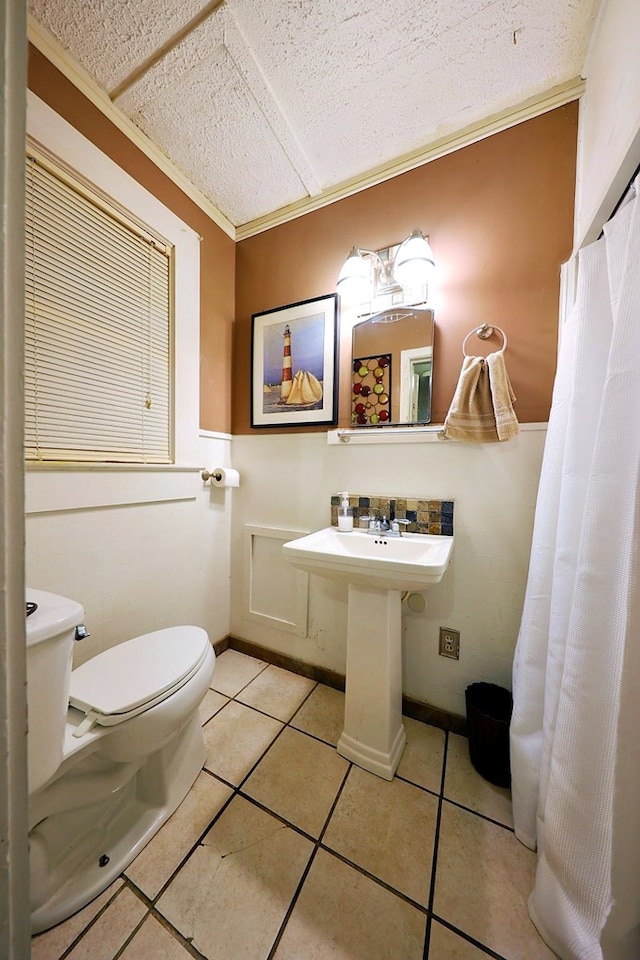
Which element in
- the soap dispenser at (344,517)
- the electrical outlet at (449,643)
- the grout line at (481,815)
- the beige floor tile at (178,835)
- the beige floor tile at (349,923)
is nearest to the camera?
the beige floor tile at (349,923)

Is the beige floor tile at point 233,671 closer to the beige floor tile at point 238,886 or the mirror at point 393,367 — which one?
the beige floor tile at point 238,886

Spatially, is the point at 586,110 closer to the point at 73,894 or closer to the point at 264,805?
the point at 264,805

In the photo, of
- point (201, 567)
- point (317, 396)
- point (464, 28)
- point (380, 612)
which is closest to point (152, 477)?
point (201, 567)

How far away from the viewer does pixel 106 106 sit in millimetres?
1156

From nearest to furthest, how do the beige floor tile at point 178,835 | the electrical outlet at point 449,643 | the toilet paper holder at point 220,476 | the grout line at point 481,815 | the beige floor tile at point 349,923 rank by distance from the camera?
the beige floor tile at point 349,923
the beige floor tile at point 178,835
the grout line at point 481,815
the electrical outlet at point 449,643
the toilet paper holder at point 220,476

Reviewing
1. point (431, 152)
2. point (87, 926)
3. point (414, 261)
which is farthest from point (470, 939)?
point (431, 152)

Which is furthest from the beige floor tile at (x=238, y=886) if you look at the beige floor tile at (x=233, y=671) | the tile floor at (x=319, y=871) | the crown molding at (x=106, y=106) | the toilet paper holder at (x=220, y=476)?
the crown molding at (x=106, y=106)

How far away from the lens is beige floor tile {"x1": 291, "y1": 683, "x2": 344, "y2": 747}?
1.27 meters

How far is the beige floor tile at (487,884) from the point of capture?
0.73 meters

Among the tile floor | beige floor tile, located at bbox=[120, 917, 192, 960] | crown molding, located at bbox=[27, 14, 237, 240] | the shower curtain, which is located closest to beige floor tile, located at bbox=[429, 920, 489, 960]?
the tile floor

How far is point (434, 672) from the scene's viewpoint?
132 centimetres

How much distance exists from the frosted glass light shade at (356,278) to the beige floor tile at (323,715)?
1.81 meters

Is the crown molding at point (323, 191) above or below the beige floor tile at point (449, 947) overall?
above

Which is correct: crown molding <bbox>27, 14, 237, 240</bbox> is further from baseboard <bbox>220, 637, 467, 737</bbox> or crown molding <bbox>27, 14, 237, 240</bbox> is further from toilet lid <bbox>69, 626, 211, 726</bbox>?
baseboard <bbox>220, 637, 467, 737</bbox>
